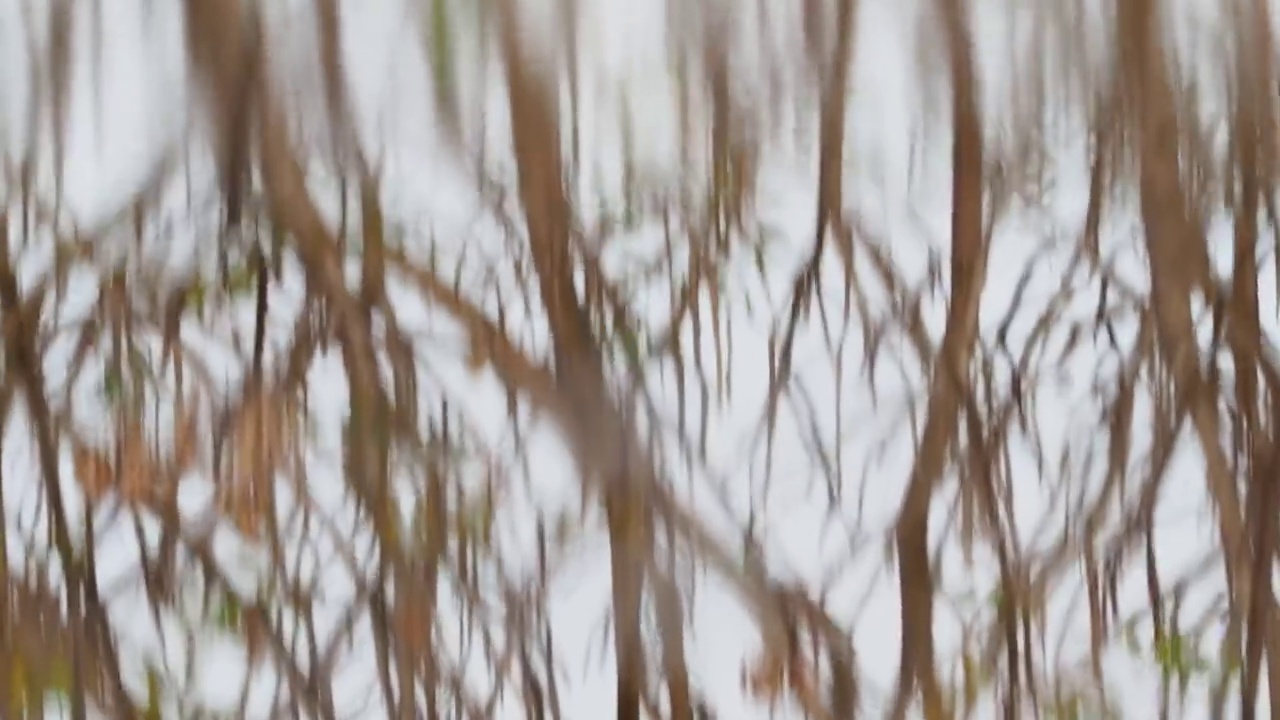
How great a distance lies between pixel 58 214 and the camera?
2.78ft

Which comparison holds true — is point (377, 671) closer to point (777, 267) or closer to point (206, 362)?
point (206, 362)

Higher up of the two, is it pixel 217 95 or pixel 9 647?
pixel 217 95

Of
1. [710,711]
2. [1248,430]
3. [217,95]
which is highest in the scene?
[217,95]

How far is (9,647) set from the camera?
0.86 meters

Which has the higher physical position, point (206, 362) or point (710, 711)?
point (206, 362)

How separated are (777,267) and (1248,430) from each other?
1.09 ft

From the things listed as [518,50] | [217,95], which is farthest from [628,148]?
[217,95]

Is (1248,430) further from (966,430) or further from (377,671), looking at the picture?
(377,671)

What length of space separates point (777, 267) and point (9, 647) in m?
0.54

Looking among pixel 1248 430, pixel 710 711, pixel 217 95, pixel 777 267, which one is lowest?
pixel 710 711

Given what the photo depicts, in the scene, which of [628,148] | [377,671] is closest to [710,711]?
[377,671]

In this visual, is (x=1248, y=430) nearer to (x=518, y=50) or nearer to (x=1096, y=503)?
(x=1096, y=503)

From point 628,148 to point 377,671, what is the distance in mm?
365

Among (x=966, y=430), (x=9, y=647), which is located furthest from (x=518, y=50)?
(x=9, y=647)
